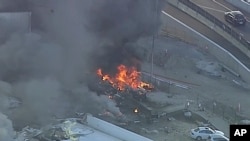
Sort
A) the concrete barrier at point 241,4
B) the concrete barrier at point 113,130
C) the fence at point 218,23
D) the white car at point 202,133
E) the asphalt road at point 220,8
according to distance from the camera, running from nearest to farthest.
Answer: the concrete barrier at point 113,130 → the white car at point 202,133 → the fence at point 218,23 → the asphalt road at point 220,8 → the concrete barrier at point 241,4

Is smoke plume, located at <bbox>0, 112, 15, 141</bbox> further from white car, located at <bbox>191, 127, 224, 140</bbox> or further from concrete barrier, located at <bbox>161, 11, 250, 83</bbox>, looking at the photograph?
concrete barrier, located at <bbox>161, 11, 250, 83</bbox>

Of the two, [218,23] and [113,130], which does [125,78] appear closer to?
[113,130]

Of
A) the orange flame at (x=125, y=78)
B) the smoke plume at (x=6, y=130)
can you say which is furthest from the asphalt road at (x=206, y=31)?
the smoke plume at (x=6, y=130)

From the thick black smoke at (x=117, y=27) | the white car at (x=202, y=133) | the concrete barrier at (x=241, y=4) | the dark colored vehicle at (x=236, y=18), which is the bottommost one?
the white car at (x=202, y=133)

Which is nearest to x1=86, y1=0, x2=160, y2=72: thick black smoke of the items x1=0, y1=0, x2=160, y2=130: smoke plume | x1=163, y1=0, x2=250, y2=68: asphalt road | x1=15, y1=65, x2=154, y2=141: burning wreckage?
x1=0, y1=0, x2=160, y2=130: smoke plume

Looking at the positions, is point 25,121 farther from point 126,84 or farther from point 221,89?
point 221,89

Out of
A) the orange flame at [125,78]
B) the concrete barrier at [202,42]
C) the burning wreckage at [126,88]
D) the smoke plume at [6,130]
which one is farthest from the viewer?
the concrete barrier at [202,42]

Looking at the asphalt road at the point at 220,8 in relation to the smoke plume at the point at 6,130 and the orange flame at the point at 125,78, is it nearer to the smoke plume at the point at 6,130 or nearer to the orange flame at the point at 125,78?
the orange flame at the point at 125,78

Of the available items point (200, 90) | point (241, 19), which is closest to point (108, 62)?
point (200, 90)
